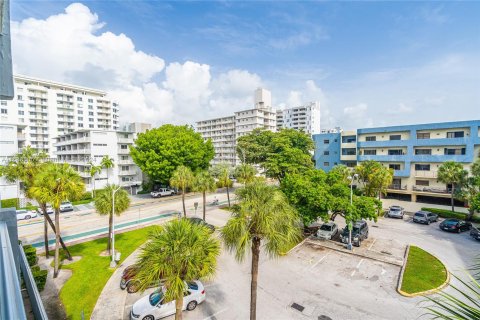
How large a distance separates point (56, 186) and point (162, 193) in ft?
106

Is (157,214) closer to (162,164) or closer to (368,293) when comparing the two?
(162,164)

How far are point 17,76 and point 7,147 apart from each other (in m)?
46.4

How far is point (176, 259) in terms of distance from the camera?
10.3 m

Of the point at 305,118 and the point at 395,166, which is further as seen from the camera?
the point at 305,118

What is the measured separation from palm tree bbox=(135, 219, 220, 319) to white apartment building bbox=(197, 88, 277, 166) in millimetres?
71785

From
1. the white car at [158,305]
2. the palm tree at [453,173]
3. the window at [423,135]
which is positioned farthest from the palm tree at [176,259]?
the window at [423,135]

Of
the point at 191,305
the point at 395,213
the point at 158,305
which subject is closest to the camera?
the point at 158,305

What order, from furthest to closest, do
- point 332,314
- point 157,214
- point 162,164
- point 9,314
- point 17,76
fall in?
point 17,76 → point 162,164 → point 157,214 → point 332,314 → point 9,314

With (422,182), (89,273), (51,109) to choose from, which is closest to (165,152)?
(89,273)

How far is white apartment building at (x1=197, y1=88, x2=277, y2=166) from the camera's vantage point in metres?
84.2

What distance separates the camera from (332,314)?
14.2 metres

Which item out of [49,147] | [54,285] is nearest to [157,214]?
[54,285]

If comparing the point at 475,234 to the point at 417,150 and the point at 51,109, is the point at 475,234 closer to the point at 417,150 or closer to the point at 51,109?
the point at 417,150

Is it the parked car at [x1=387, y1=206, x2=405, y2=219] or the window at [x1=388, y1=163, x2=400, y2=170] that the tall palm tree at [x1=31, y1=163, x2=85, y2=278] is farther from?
the window at [x1=388, y1=163, x2=400, y2=170]
